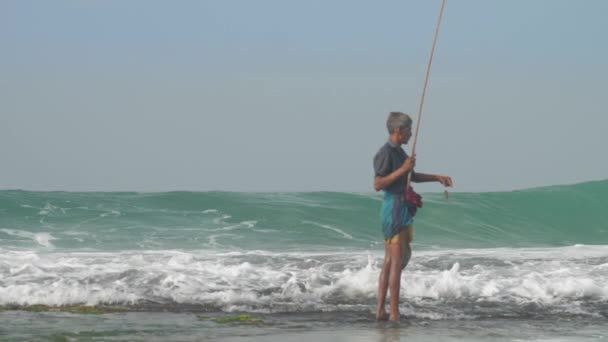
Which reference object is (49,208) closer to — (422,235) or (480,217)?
(422,235)

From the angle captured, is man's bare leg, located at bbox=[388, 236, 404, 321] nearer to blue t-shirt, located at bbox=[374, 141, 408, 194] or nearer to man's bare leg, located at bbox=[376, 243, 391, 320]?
man's bare leg, located at bbox=[376, 243, 391, 320]

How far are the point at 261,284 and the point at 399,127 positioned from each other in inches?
100.0

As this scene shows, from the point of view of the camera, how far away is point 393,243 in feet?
23.4

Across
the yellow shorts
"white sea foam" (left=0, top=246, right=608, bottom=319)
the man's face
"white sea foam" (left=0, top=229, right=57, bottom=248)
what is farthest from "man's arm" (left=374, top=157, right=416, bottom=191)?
"white sea foam" (left=0, top=229, right=57, bottom=248)

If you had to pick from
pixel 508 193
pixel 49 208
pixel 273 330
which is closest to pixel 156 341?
pixel 273 330

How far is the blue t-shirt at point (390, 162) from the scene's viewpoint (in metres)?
6.96

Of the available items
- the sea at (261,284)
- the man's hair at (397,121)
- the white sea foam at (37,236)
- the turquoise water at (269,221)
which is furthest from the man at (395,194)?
the white sea foam at (37,236)

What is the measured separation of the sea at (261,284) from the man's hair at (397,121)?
58.6 inches

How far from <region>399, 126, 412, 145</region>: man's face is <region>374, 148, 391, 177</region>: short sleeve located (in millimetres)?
160

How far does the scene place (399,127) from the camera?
A: 6977 mm

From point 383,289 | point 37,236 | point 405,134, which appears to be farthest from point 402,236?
point 37,236

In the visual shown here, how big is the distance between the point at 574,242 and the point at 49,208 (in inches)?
400

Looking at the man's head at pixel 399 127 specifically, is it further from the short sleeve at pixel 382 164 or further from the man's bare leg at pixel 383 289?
the man's bare leg at pixel 383 289

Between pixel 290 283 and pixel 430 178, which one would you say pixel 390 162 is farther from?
pixel 290 283
